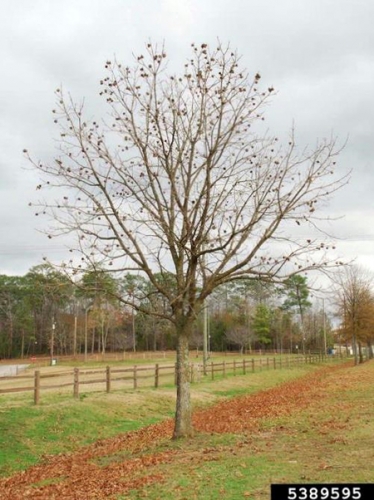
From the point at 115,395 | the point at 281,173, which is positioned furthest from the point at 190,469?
the point at 115,395

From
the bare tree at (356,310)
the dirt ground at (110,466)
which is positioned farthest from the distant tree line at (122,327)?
the dirt ground at (110,466)

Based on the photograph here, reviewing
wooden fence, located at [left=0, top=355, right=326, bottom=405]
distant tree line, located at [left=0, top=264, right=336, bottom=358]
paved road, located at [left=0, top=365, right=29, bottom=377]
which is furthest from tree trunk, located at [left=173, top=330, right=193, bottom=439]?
distant tree line, located at [left=0, top=264, right=336, bottom=358]

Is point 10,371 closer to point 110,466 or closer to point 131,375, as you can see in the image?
point 131,375

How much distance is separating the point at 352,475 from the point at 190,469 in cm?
262

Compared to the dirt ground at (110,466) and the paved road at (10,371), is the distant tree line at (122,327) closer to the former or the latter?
the paved road at (10,371)

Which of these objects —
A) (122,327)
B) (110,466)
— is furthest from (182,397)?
(122,327)

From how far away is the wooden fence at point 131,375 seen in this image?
18.6m

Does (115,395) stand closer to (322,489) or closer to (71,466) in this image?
(71,466)

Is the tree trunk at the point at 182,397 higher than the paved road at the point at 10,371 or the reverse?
higher

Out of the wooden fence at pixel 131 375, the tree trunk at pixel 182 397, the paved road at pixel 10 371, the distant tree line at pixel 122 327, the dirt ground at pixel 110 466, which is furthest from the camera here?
the distant tree line at pixel 122 327

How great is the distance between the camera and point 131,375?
3338 centimetres

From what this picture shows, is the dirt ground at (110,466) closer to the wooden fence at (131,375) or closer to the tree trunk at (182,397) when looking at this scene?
the tree trunk at (182,397)

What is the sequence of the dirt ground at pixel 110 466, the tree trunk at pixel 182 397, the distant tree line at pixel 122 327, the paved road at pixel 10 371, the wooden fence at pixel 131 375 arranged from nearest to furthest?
1. the dirt ground at pixel 110 466
2. the tree trunk at pixel 182 397
3. the wooden fence at pixel 131 375
4. the paved road at pixel 10 371
5. the distant tree line at pixel 122 327

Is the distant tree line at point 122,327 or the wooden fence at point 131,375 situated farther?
the distant tree line at point 122,327
